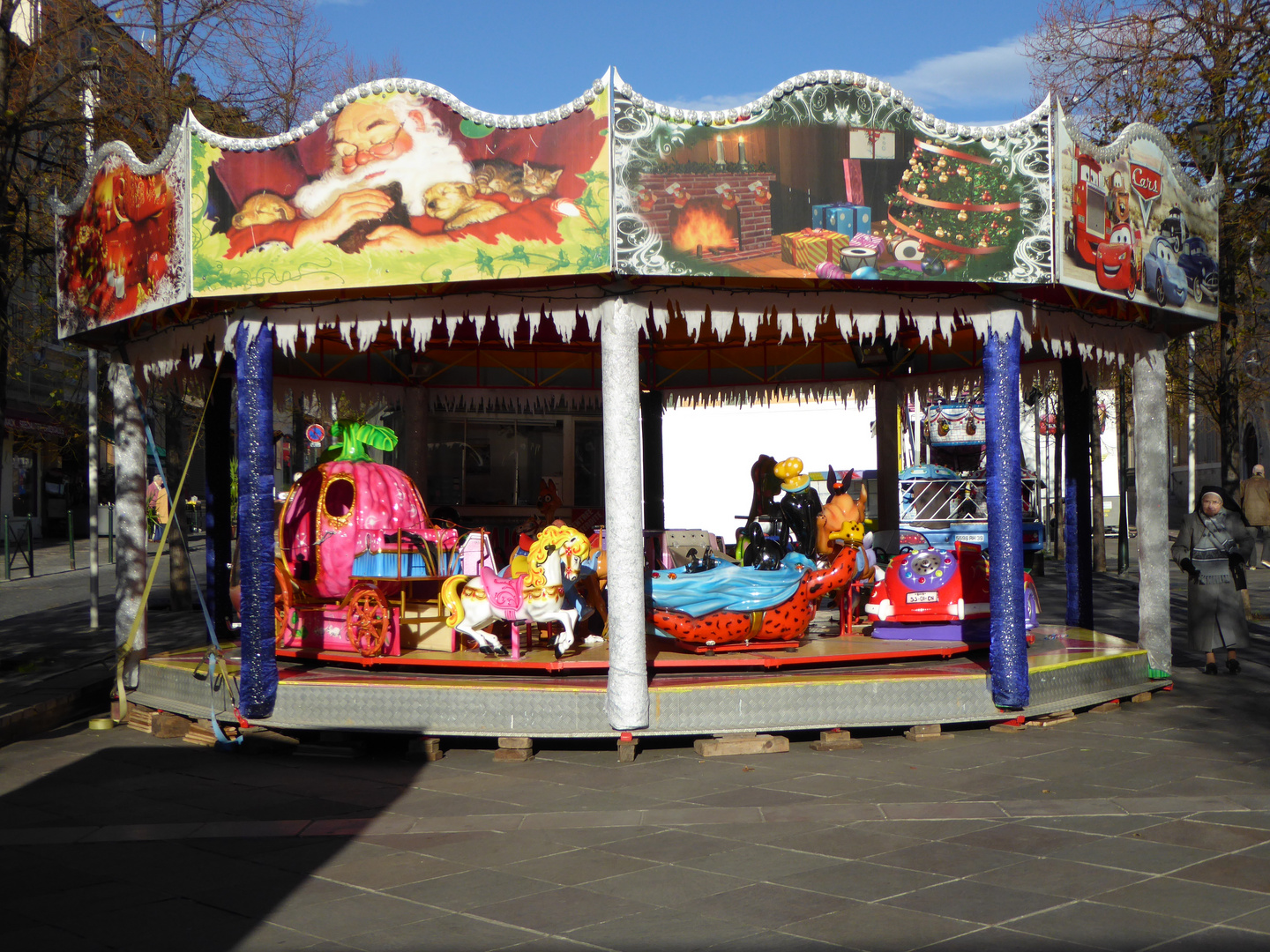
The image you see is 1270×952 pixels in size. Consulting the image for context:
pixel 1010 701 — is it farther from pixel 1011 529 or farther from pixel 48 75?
pixel 48 75

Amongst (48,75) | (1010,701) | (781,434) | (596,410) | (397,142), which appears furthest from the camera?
(781,434)

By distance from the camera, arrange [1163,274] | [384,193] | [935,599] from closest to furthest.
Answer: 1. [384,193]
2. [1163,274]
3. [935,599]

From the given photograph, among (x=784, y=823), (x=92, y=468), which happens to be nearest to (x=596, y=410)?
(x=92, y=468)

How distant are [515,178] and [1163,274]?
5.68 m

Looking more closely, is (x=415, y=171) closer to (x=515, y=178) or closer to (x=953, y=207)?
(x=515, y=178)

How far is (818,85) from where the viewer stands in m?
8.11

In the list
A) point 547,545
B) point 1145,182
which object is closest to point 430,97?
point 547,545

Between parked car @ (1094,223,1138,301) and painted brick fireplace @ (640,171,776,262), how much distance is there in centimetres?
278

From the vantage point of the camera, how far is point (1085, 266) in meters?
8.63

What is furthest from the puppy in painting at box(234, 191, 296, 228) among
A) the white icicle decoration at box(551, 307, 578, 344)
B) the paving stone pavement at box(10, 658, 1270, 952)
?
the paving stone pavement at box(10, 658, 1270, 952)

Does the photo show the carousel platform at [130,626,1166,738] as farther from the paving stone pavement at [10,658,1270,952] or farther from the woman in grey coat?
the woman in grey coat

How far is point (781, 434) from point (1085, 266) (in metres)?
16.7

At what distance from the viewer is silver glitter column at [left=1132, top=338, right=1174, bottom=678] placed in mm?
10570

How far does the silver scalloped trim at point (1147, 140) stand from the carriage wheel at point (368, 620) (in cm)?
680
